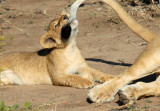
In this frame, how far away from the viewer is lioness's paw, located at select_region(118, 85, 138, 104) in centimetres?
418

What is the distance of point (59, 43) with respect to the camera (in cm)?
597

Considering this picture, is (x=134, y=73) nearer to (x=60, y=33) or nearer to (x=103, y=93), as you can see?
(x=103, y=93)

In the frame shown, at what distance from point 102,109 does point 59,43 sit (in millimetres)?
2090

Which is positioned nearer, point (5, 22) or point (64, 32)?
point (64, 32)

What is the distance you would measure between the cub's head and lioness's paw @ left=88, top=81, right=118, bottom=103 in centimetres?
132

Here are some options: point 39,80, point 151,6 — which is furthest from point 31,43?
point 151,6

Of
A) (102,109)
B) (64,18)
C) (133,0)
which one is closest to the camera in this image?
(102,109)

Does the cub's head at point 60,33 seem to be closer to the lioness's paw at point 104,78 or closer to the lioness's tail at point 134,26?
the lioness's tail at point 134,26

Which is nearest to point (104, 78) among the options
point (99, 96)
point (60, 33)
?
point (60, 33)

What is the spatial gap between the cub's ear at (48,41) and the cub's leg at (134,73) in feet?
4.36

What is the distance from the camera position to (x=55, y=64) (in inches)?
233

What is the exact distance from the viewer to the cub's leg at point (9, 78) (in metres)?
5.98

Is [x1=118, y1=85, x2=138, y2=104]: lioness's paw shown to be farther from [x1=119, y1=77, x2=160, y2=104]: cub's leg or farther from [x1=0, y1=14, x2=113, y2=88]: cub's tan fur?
[x1=0, y1=14, x2=113, y2=88]: cub's tan fur

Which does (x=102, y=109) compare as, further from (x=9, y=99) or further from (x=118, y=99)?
(x=9, y=99)
